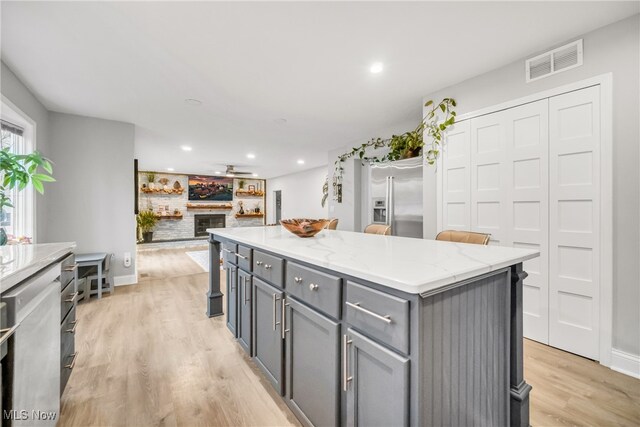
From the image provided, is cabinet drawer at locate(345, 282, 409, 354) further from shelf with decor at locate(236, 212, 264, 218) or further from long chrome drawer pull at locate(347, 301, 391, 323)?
shelf with decor at locate(236, 212, 264, 218)

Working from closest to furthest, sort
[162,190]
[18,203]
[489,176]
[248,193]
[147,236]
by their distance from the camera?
[489,176] → [18,203] → [147,236] → [162,190] → [248,193]

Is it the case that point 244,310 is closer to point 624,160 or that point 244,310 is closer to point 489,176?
point 489,176

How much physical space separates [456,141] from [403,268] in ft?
7.78

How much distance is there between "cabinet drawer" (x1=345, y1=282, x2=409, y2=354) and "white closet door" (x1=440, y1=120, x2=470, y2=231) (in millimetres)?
2208

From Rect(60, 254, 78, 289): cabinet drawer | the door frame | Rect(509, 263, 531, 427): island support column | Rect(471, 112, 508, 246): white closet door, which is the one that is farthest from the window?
the door frame

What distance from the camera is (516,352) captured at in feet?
4.22

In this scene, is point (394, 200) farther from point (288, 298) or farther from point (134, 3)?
point (134, 3)

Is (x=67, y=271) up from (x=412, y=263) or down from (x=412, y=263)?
down

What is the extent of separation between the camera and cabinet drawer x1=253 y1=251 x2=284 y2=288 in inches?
58.9

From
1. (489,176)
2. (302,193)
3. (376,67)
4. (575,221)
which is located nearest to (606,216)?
(575,221)

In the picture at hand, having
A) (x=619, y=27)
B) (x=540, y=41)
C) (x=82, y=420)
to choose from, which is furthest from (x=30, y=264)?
(x=619, y=27)

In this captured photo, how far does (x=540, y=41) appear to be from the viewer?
212 cm

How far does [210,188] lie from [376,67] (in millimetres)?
8971

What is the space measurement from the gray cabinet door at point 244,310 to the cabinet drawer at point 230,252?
0.52 ft
